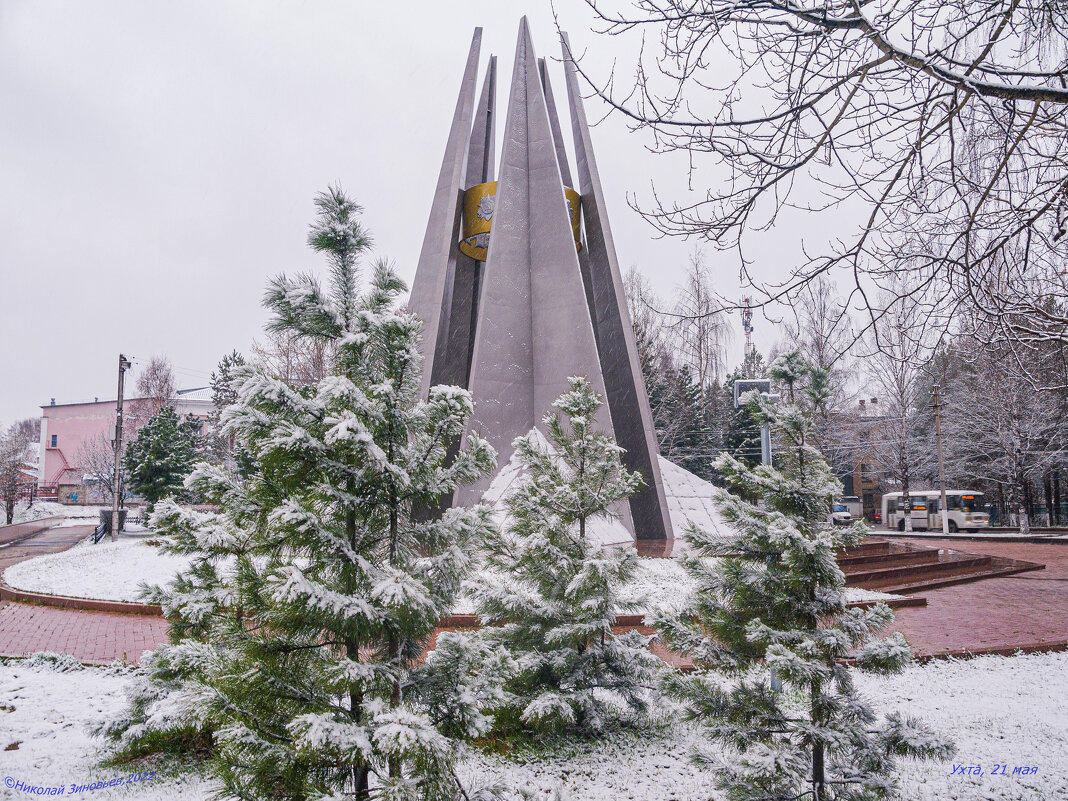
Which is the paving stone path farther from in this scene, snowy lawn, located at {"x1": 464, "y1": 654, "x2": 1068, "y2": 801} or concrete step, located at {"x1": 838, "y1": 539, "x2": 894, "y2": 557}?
concrete step, located at {"x1": 838, "y1": 539, "x2": 894, "y2": 557}

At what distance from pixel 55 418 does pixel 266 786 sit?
53299 mm

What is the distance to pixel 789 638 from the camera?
3037 millimetres

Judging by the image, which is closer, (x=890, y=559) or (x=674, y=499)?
(x=890, y=559)

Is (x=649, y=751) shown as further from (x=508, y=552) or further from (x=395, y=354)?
(x=395, y=354)

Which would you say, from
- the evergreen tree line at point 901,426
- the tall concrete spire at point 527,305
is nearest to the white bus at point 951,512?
the evergreen tree line at point 901,426

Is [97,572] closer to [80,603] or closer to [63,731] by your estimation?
[80,603]

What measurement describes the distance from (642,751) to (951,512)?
26.8 meters

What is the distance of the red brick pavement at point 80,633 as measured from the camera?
645 cm

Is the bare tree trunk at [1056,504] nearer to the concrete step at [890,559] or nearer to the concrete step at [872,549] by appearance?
the concrete step at [872,549]

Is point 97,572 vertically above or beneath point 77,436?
beneath

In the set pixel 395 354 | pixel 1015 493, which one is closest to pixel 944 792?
pixel 395 354

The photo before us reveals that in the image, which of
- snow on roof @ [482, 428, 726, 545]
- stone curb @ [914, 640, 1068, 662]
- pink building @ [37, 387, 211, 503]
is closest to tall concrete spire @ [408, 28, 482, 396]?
snow on roof @ [482, 428, 726, 545]

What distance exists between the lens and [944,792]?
3.64 metres

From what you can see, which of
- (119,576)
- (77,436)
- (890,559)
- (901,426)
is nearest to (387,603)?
(119,576)
